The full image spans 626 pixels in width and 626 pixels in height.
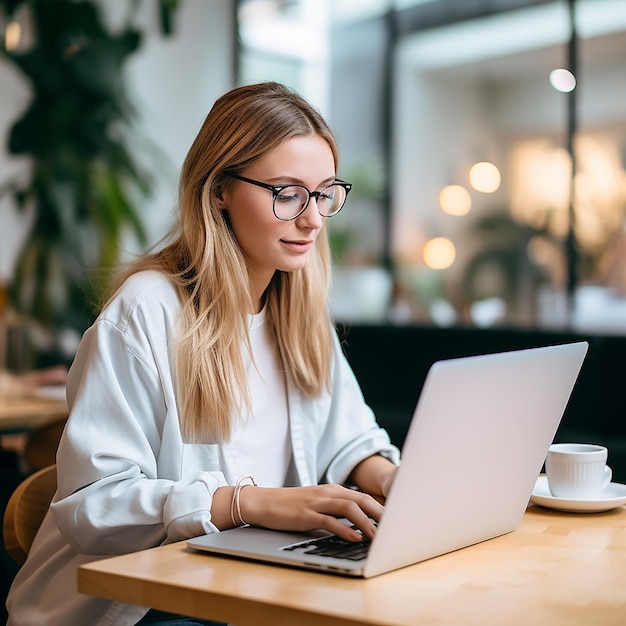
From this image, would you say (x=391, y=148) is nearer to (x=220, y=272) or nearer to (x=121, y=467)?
(x=220, y=272)

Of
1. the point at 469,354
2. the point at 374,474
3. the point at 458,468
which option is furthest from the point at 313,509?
the point at 469,354

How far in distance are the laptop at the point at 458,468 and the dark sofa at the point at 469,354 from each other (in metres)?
2.12

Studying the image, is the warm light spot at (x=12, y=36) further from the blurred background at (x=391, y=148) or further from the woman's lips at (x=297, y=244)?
the woman's lips at (x=297, y=244)

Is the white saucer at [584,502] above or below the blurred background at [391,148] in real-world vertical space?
below

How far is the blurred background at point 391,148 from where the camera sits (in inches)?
179

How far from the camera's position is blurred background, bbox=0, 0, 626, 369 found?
14.9 ft

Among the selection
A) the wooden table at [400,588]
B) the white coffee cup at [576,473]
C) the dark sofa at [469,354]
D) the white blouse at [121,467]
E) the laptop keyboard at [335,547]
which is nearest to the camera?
the wooden table at [400,588]

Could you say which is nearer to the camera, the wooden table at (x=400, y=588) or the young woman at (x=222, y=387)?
the wooden table at (x=400, y=588)

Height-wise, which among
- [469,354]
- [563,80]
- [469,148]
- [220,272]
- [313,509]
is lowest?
[469,354]

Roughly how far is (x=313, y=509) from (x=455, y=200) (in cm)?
404

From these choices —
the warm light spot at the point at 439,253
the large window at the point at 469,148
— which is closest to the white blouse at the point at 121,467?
the large window at the point at 469,148

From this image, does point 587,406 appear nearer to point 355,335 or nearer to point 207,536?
point 355,335

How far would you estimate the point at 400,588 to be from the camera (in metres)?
0.98

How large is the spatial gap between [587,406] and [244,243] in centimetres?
244
